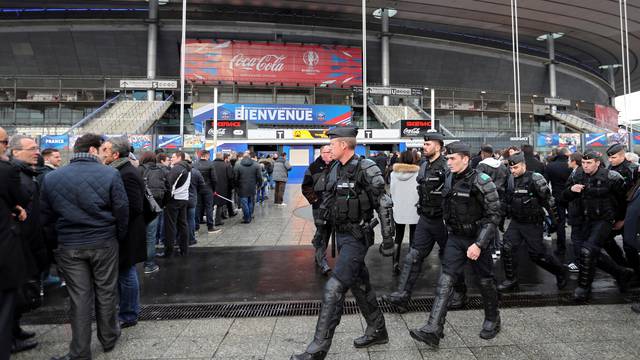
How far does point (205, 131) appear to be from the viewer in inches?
808

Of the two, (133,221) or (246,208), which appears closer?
(133,221)

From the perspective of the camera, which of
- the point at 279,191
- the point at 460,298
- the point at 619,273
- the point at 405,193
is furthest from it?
the point at 279,191

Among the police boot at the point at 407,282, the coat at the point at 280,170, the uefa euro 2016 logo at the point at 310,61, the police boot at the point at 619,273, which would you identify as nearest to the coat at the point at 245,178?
the coat at the point at 280,170

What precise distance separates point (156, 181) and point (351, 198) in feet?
13.2

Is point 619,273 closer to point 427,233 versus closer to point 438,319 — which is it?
point 427,233

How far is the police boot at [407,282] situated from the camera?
4.13 meters

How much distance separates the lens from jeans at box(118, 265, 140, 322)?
12.2 ft

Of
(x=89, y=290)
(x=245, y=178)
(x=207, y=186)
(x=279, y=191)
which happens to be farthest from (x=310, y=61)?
(x=89, y=290)

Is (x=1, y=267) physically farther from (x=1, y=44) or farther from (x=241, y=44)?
(x=1, y=44)

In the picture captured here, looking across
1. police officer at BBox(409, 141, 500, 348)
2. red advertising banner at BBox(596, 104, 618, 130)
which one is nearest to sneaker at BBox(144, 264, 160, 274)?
Answer: police officer at BBox(409, 141, 500, 348)

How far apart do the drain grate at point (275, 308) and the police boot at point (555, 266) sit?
0.26 m

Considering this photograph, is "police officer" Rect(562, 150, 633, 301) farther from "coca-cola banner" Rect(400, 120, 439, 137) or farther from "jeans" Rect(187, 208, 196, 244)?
"coca-cola banner" Rect(400, 120, 439, 137)

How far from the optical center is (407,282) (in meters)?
4.23

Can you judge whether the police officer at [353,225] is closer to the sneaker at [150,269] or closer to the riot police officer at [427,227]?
the riot police officer at [427,227]
